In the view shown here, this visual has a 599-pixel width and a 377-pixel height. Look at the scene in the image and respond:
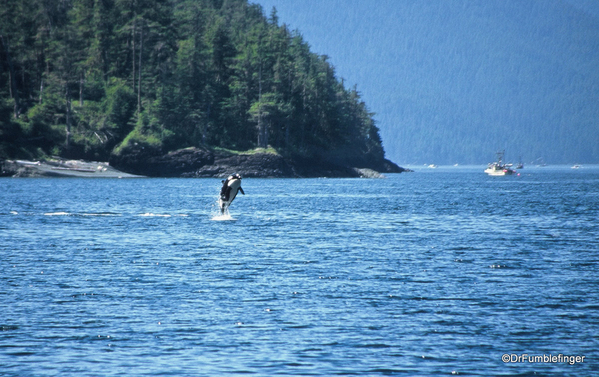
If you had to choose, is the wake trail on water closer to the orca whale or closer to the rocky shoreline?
the orca whale

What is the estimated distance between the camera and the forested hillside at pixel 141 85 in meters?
122

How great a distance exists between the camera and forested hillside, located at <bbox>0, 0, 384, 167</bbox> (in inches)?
4798

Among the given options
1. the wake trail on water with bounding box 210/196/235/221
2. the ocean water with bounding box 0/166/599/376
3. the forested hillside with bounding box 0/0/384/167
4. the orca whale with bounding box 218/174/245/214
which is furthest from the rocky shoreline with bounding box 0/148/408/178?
the ocean water with bounding box 0/166/599/376

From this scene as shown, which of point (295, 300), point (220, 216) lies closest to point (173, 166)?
point (220, 216)

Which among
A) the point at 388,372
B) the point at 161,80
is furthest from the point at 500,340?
the point at 161,80

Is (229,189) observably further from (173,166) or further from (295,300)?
(173,166)

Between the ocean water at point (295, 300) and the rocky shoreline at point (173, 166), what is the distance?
74.8 meters

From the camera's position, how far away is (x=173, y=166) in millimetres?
126750

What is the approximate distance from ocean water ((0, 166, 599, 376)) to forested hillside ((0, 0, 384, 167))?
266ft

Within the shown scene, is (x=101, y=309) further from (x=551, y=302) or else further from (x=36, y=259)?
(x=551, y=302)

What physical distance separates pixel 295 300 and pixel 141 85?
118 meters

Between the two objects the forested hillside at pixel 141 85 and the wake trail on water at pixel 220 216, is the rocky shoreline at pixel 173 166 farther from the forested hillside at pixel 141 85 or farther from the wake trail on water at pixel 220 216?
the wake trail on water at pixel 220 216

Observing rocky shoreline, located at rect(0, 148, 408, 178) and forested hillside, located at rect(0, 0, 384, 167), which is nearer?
rocky shoreline, located at rect(0, 148, 408, 178)

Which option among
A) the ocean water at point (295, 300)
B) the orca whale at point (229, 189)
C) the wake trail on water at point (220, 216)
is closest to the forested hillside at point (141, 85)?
the wake trail on water at point (220, 216)
